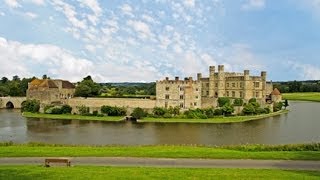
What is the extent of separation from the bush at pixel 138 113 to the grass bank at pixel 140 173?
3534 cm

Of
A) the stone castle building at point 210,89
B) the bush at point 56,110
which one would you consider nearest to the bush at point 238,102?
the stone castle building at point 210,89

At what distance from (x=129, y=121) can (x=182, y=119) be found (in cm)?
646

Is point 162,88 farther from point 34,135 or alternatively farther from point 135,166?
point 135,166

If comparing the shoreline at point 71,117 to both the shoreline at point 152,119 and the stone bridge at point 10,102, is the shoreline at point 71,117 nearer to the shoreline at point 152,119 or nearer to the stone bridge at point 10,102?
the shoreline at point 152,119

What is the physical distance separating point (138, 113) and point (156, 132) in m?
12.8

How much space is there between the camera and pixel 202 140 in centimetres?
3391

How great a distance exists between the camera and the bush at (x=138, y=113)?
51562 mm

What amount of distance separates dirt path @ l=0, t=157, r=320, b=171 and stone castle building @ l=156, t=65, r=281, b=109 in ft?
117

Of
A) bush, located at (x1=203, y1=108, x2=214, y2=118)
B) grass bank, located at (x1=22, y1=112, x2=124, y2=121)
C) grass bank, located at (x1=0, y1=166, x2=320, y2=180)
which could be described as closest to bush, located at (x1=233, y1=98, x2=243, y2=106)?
bush, located at (x1=203, y1=108, x2=214, y2=118)

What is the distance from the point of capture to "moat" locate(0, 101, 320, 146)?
33406mm

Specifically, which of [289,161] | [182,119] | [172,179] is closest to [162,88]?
[182,119]

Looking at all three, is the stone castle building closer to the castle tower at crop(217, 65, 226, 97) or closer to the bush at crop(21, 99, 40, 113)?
the castle tower at crop(217, 65, 226, 97)

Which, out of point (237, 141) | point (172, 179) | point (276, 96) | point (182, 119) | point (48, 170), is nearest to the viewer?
point (172, 179)

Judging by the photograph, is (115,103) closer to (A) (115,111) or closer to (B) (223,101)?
(A) (115,111)
